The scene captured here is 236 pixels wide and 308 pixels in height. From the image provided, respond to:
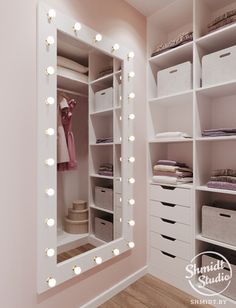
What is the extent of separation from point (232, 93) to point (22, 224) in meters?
1.77

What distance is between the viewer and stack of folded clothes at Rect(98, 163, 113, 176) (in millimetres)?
1720

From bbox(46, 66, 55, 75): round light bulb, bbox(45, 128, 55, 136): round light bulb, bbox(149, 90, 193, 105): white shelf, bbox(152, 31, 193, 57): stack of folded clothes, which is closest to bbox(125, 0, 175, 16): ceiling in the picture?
bbox(152, 31, 193, 57): stack of folded clothes

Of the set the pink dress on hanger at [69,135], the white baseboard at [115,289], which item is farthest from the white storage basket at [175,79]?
the white baseboard at [115,289]

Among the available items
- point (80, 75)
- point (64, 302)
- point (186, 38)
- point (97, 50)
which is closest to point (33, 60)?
point (80, 75)

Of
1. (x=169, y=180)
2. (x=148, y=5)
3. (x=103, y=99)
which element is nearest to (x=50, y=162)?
(x=103, y=99)

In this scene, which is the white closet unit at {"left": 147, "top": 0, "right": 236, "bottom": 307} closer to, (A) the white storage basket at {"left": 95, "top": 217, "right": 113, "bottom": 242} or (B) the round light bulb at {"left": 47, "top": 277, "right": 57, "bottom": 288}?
(A) the white storage basket at {"left": 95, "top": 217, "right": 113, "bottom": 242}

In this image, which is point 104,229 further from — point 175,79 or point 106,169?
point 175,79

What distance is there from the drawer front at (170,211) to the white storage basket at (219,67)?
1.00 m

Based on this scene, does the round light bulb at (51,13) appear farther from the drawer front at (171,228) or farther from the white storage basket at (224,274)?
the white storage basket at (224,274)

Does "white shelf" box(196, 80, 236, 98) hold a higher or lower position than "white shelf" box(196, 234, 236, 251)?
higher

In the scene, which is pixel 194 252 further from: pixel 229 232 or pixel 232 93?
pixel 232 93

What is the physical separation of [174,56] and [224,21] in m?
0.45

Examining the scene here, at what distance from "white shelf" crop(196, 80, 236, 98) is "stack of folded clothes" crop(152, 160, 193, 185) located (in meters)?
0.61

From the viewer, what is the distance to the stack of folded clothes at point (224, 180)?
1546 mm
